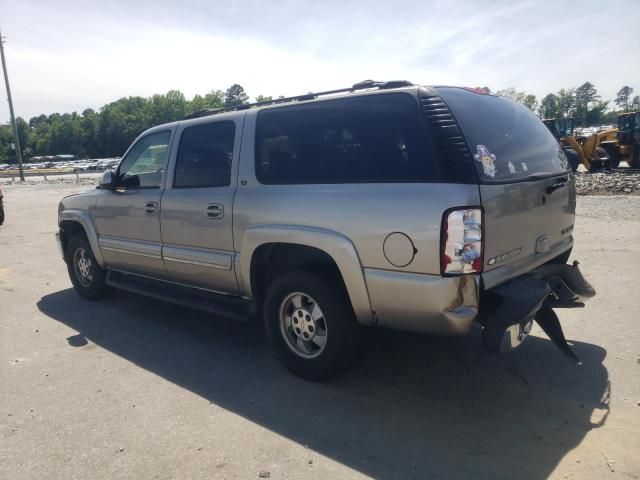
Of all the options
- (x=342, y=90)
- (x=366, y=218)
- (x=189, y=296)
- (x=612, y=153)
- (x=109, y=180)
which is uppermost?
(x=342, y=90)

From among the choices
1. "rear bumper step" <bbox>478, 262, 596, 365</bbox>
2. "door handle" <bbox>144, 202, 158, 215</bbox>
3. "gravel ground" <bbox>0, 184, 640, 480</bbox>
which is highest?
"door handle" <bbox>144, 202, 158, 215</bbox>

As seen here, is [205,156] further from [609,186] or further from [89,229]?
[609,186]

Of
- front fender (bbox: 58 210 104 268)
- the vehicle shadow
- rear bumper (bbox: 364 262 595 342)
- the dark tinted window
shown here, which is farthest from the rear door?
front fender (bbox: 58 210 104 268)

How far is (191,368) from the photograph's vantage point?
411cm

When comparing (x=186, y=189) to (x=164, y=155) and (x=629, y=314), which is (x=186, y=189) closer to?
(x=164, y=155)

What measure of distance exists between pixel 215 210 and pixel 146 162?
4.79 ft

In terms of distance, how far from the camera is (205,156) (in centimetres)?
441

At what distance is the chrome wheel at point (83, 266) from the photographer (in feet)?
19.6

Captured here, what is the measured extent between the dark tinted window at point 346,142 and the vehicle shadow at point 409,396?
134 cm

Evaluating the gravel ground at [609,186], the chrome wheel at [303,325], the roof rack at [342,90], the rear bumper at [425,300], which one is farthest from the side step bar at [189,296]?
the gravel ground at [609,186]

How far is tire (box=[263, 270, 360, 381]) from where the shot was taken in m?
3.46

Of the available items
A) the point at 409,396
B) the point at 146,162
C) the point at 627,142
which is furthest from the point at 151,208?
the point at 627,142

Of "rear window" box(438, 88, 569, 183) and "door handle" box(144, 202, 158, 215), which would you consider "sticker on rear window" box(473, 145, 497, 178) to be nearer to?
"rear window" box(438, 88, 569, 183)

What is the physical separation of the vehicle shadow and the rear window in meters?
1.48
